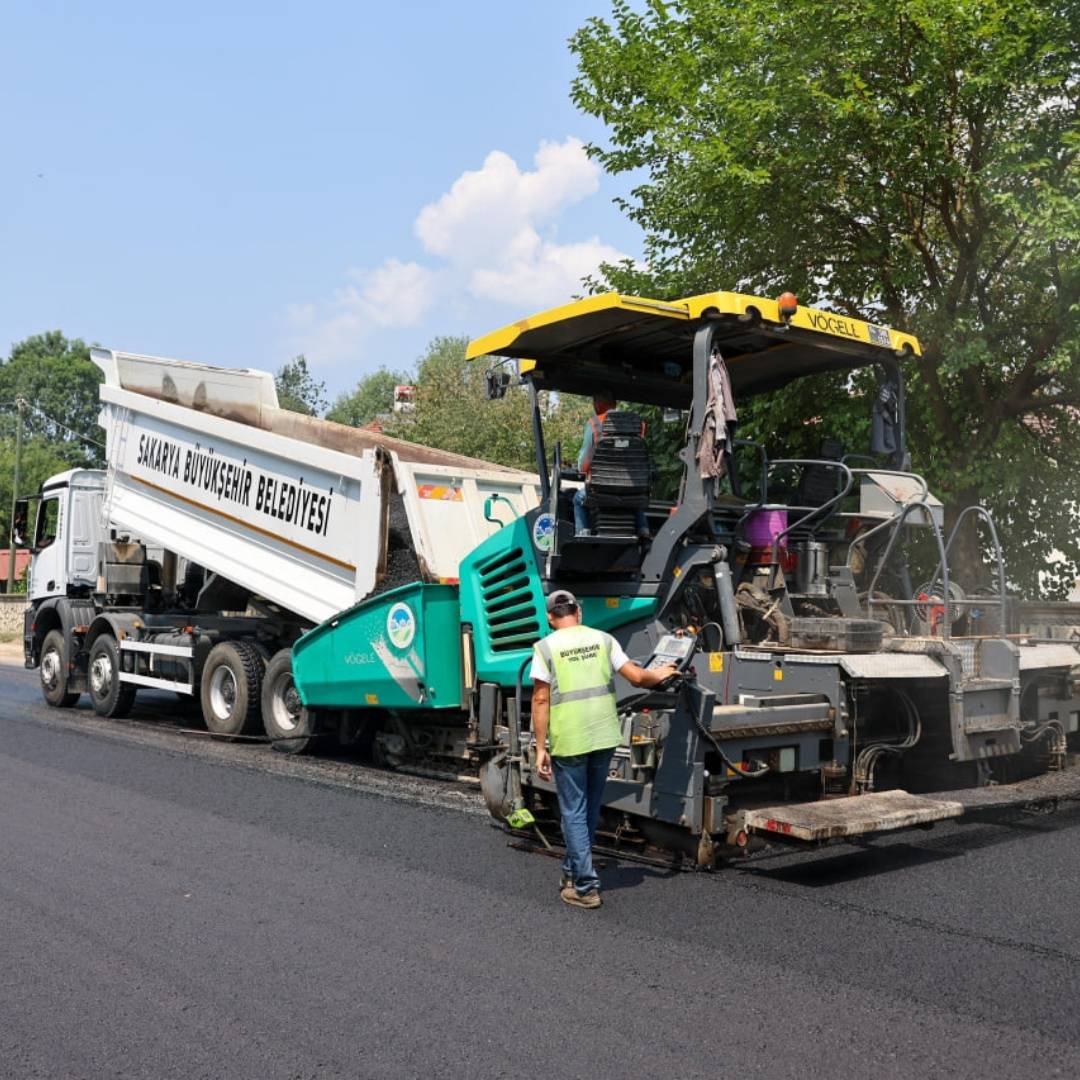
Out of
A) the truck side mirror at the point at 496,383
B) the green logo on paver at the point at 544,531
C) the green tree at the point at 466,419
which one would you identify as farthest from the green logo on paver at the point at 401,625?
the green tree at the point at 466,419

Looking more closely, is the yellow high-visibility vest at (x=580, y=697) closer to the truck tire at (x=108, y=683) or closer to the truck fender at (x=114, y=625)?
the truck fender at (x=114, y=625)

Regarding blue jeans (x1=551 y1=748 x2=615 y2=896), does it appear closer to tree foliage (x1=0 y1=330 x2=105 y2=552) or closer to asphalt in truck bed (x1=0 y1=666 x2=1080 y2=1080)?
asphalt in truck bed (x1=0 y1=666 x2=1080 y2=1080)

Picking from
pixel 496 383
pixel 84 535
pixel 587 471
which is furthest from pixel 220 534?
pixel 587 471

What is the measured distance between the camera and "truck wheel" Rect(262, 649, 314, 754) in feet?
32.3

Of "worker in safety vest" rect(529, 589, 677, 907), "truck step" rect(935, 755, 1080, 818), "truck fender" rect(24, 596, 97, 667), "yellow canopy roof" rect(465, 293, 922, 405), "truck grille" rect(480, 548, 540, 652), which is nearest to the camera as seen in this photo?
"worker in safety vest" rect(529, 589, 677, 907)

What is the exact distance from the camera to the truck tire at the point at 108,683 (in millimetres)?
12383

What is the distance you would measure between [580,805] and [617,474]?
1795 millimetres

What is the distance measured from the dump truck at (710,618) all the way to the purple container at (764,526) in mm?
12

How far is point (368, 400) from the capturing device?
219 feet

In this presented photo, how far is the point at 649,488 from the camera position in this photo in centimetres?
666

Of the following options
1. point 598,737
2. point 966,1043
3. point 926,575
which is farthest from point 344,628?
point 966,1043

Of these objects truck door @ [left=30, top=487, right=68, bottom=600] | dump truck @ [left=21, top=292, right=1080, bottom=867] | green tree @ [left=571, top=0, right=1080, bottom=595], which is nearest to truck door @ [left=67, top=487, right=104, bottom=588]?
truck door @ [left=30, top=487, right=68, bottom=600]

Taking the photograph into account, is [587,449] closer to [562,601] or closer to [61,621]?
[562,601]

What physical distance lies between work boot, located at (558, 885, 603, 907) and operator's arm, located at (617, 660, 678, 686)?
93 cm
